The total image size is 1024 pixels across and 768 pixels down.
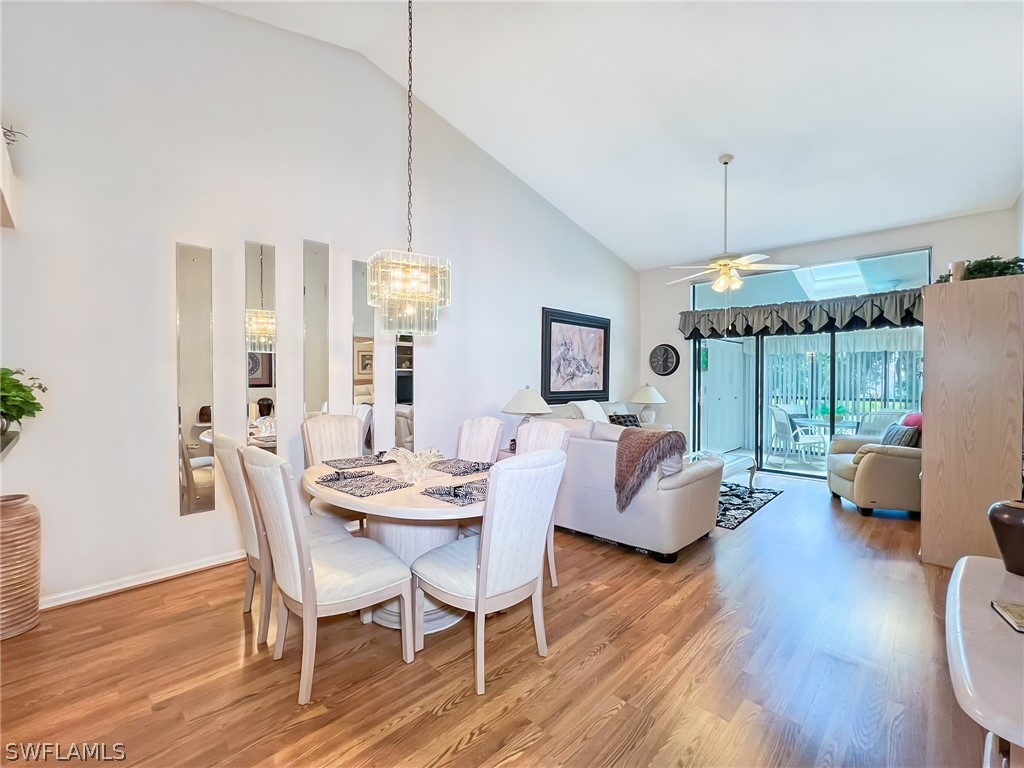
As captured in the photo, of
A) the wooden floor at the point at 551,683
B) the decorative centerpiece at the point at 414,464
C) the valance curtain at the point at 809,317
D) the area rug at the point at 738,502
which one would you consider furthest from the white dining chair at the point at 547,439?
the valance curtain at the point at 809,317

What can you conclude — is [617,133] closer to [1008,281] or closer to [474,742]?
[1008,281]

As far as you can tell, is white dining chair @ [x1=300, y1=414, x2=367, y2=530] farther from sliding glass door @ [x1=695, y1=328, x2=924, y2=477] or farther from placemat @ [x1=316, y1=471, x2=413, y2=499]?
sliding glass door @ [x1=695, y1=328, x2=924, y2=477]

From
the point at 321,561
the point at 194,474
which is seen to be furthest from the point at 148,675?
the point at 194,474

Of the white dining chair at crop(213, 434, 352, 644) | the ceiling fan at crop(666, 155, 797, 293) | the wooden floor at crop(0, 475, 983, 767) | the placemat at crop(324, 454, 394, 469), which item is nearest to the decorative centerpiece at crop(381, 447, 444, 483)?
the placemat at crop(324, 454, 394, 469)

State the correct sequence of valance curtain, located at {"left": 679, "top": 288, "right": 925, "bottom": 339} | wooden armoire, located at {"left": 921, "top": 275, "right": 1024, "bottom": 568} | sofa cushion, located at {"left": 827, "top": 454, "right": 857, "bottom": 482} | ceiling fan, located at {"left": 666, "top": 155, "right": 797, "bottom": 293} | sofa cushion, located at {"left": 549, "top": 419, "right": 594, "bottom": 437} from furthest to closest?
valance curtain, located at {"left": 679, "top": 288, "right": 925, "bottom": 339}, sofa cushion, located at {"left": 827, "top": 454, "right": 857, "bottom": 482}, ceiling fan, located at {"left": 666, "top": 155, "right": 797, "bottom": 293}, sofa cushion, located at {"left": 549, "top": 419, "right": 594, "bottom": 437}, wooden armoire, located at {"left": 921, "top": 275, "right": 1024, "bottom": 568}

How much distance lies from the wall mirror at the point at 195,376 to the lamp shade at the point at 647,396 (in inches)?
214

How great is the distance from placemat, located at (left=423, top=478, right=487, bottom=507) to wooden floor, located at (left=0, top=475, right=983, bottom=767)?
30.7 inches

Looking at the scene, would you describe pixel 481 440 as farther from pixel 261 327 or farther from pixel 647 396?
pixel 647 396

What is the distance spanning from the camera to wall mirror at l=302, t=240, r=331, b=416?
11.9 ft

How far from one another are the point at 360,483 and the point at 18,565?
1825 mm

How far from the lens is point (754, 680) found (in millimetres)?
2002

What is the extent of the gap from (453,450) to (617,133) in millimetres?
3460

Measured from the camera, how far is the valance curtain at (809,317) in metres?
5.04

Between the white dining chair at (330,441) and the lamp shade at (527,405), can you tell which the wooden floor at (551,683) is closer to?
the white dining chair at (330,441)
